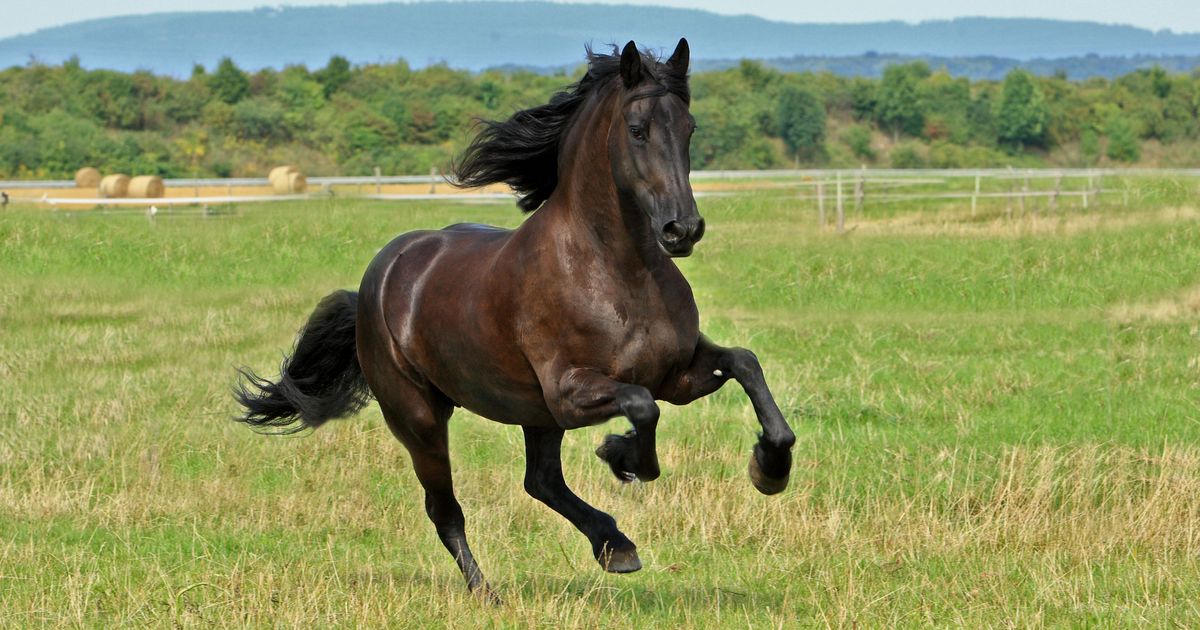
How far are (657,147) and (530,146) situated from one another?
1.14 m

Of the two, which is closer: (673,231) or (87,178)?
(673,231)

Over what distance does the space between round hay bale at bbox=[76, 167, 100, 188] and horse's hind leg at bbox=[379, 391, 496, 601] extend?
125 ft

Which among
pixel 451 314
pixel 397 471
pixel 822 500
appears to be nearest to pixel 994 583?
pixel 822 500

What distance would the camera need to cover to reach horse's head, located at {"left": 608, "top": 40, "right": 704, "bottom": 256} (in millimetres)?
5156

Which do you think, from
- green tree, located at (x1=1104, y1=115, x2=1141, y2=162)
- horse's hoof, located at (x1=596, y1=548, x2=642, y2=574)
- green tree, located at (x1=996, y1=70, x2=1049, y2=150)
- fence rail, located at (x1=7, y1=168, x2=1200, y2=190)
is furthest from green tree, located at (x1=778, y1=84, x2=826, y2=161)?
horse's hoof, located at (x1=596, y1=548, x2=642, y2=574)

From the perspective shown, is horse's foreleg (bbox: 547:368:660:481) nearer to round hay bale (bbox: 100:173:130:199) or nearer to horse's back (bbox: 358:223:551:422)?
horse's back (bbox: 358:223:551:422)

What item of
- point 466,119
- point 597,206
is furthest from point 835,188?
point 597,206

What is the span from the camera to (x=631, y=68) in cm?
552

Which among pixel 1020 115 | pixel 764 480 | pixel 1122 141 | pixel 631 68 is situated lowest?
pixel 1122 141

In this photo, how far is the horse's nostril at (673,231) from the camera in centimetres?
511

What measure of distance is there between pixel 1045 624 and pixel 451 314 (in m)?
2.76

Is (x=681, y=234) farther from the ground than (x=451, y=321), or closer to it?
farther from the ground

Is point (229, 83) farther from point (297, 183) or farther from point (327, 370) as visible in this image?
point (327, 370)

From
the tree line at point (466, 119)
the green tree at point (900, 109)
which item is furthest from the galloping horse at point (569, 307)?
the green tree at point (900, 109)
